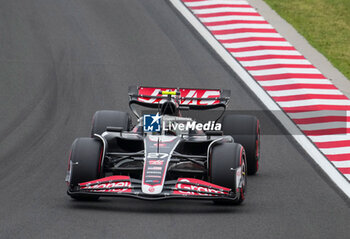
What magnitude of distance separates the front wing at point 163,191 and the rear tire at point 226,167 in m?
0.18

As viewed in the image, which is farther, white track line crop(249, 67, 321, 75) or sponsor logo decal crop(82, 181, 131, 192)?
white track line crop(249, 67, 321, 75)

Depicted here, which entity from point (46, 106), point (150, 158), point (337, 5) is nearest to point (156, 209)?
point (150, 158)

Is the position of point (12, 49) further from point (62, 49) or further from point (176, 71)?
point (176, 71)

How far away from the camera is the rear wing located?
15211 mm

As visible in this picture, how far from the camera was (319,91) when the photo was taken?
2059 centimetres

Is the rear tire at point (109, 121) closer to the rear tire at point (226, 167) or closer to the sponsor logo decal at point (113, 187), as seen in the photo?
the rear tire at point (226, 167)

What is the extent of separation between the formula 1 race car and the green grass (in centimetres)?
875

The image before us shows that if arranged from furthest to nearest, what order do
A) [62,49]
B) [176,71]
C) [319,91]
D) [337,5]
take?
1. [337,5]
2. [62,49]
3. [176,71]
4. [319,91]

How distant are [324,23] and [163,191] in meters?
15.2

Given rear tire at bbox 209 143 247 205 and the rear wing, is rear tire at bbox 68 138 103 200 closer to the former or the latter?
rear tire at bbox 209 143 247 205

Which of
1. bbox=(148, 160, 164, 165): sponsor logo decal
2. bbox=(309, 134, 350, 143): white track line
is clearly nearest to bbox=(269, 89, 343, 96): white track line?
bbox=(309, 134, 350, 143): white track line

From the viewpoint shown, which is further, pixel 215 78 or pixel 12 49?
pixel 12 49

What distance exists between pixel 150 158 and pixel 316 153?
5131 mm

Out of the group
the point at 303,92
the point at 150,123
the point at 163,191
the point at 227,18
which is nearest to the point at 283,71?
the point at 303,92
